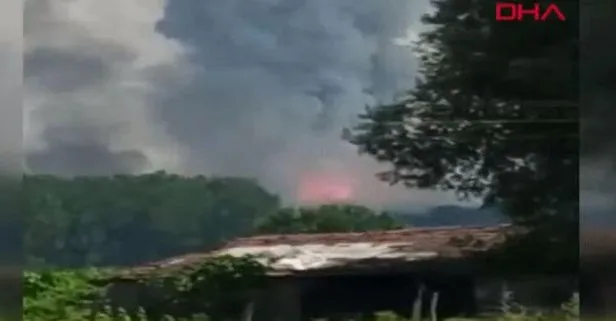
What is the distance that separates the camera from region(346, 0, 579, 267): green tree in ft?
10.3

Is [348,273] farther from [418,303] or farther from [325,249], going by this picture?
[418,303]

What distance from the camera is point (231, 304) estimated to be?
313 centimetres

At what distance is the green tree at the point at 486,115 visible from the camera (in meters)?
3.15

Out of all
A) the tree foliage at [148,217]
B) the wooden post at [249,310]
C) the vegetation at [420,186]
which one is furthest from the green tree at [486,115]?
the wooden post at [249,310]

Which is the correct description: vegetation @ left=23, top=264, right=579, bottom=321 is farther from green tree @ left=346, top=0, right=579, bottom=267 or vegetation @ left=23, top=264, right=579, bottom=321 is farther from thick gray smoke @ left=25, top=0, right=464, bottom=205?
green tree @ left=346, top=0, right=579, bottom=267

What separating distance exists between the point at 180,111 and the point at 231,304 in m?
0.60

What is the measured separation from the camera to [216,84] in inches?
122

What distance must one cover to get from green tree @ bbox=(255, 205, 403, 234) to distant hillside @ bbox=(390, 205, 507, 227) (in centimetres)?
6

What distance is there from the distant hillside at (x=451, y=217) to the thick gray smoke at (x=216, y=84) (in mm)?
39

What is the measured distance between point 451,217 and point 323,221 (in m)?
0.39

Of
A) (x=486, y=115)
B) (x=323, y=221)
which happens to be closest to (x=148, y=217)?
(x=323, y=221)

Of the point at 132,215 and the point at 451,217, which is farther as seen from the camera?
the point at 451,217

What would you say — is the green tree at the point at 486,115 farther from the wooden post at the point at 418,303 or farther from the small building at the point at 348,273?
the wooden post at the point at 418,303

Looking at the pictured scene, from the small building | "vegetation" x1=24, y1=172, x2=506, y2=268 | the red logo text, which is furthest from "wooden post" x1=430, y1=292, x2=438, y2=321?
the red logo text
